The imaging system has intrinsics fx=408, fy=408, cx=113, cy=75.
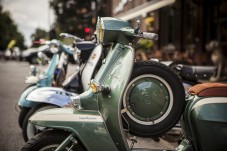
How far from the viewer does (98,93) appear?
306cm

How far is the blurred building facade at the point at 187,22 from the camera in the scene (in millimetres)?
13734

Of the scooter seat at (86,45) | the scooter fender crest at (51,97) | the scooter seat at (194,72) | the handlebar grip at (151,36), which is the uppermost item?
the handlebar grip at (151,36)

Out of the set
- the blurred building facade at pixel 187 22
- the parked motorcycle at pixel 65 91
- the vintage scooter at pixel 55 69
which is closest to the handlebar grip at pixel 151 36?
the parked motorcycle at pixel 65 91

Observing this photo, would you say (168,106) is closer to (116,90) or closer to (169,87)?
(169,87)

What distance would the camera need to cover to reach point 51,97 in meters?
4.46

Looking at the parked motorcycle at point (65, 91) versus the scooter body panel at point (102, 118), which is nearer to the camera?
the scooter body panel at point (102, 118)

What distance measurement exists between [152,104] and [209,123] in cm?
45

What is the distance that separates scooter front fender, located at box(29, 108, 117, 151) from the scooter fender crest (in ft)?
4.74

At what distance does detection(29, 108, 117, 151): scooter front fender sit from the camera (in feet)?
9.53

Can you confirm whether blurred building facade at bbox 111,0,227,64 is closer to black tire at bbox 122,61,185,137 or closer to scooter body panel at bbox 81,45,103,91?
scooter body panel at bbox 81,45,103,91

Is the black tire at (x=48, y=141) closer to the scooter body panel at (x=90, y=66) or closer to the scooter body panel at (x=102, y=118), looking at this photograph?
the scooter body panel at (x=102, y=118)

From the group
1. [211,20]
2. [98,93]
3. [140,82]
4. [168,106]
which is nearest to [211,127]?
[168,106]

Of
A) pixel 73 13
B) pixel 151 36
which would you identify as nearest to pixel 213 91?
pixel 151 36

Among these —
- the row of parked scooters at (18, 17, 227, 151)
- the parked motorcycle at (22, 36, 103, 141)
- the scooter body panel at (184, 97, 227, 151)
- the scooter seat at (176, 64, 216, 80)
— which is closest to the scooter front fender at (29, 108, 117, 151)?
the row of parked scooters at (18, 17, 227, 151)
